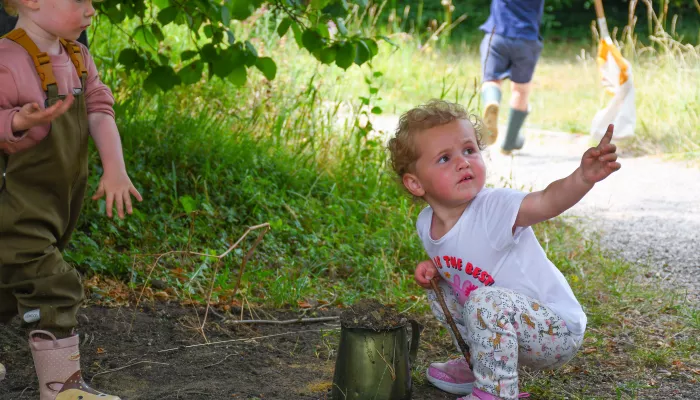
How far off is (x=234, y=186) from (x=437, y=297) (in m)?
2.23

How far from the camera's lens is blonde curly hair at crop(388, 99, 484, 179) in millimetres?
2781

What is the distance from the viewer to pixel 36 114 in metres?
2.33

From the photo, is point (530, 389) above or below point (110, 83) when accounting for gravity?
below

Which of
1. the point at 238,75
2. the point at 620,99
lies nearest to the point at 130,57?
the point at 238,75

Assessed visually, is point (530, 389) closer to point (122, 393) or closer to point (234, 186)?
point (122, 393)

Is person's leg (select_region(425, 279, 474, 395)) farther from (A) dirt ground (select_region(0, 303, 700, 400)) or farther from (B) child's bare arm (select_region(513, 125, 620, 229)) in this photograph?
(B) child's bare arm (select_region(513, 125, 620, 229))

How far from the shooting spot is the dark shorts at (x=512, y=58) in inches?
280

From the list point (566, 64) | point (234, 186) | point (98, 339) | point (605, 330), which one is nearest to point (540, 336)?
point (605, 330)

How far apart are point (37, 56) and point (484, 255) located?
1461mm

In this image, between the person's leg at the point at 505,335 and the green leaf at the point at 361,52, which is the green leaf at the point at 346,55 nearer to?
the green leaf at the point at 361,52

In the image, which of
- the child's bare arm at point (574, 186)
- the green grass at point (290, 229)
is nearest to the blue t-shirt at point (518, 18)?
the green grass at point (290, 229)

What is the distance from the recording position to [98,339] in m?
3.23

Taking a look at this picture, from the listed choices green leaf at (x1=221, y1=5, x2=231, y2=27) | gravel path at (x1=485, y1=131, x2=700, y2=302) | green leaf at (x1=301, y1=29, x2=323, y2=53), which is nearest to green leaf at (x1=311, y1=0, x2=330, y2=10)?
green leaf at (x1=301, y1=29, x2=323, y2=53)

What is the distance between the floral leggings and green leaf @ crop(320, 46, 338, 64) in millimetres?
1525
